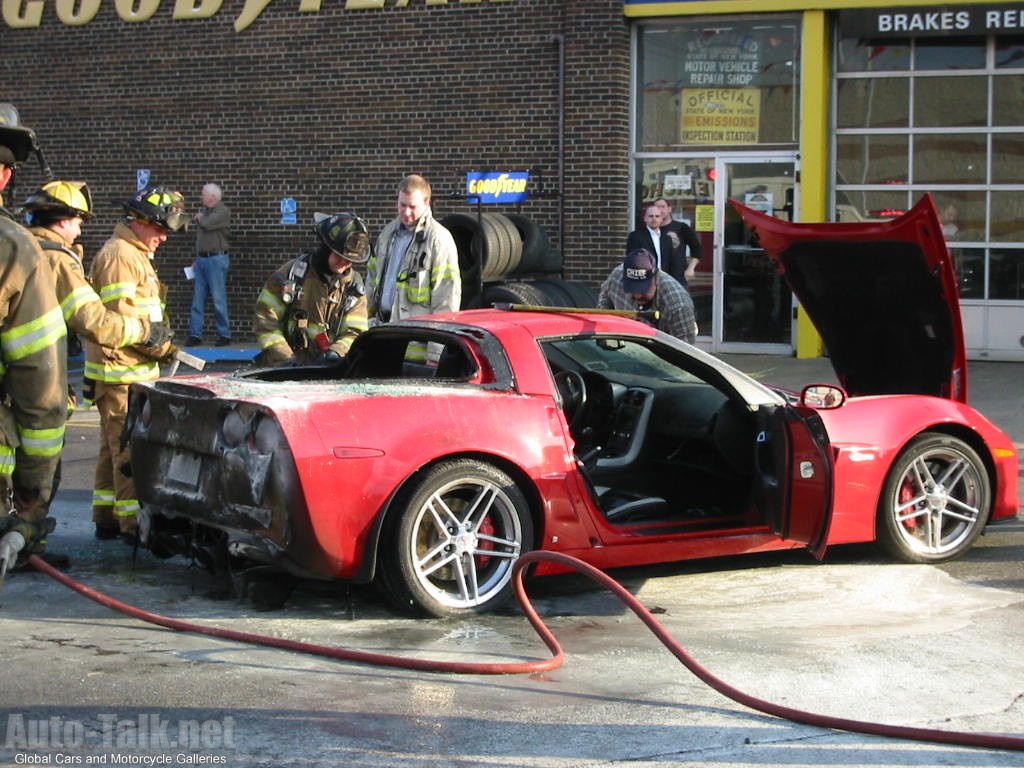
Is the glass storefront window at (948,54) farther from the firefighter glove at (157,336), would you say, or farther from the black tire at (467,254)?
the firefighter glove at (157,336)

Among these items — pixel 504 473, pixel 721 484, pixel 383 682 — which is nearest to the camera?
pixel 383 682

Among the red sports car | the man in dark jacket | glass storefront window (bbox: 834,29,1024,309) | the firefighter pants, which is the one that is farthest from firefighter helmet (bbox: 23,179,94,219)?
glass storefront window (bbox: 834,29,1024,309)

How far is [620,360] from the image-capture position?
7652 millimetres

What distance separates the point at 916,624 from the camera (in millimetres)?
6148

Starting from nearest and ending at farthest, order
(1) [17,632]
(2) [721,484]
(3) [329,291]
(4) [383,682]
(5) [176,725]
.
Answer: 1. (5) [176,725]
2. (4) [383,682]
3. (1) [17,632]
4. (2) [721,484]
5. (3) [329,291]

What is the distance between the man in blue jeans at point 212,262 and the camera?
59.0 ft

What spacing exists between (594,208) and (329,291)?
8737mm

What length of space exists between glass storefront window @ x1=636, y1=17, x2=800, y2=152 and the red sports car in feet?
28.8

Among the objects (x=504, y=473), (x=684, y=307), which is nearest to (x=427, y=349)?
(x=504, y=473)

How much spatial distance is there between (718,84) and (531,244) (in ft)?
9.92

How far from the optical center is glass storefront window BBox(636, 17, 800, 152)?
1642cm

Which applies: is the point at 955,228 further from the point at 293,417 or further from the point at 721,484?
the point at 293,417

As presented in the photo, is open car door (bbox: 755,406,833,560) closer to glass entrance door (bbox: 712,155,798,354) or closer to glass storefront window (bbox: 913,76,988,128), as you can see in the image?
glass entrance door (bbox: 712,155,798,354)

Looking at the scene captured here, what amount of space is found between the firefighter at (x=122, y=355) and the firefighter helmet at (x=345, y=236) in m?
0.81
